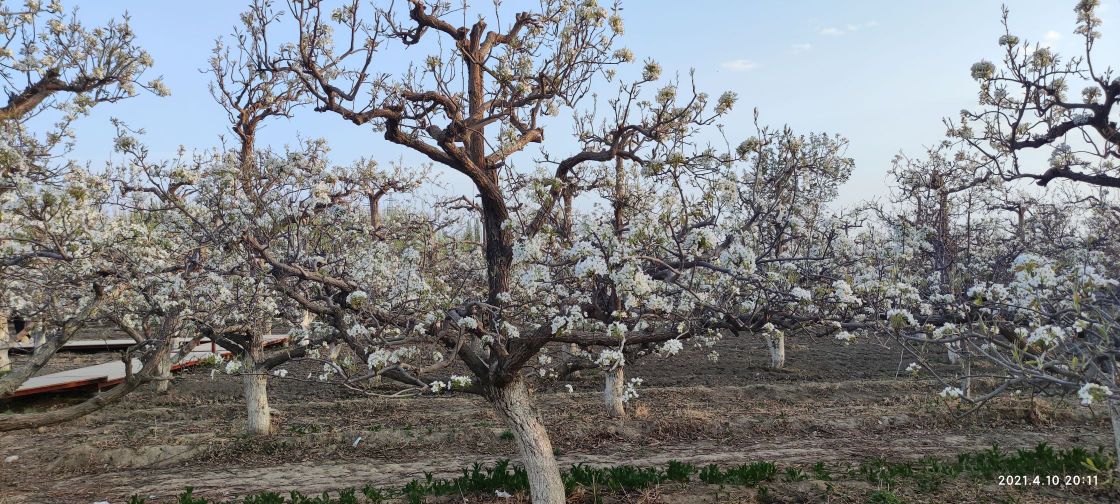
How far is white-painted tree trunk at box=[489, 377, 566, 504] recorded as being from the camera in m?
6.77

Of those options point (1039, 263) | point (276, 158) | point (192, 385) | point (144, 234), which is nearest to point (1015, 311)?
point (1039, 263)

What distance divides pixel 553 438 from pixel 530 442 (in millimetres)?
4903

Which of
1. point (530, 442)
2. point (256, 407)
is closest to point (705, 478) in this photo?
point (530, 442)

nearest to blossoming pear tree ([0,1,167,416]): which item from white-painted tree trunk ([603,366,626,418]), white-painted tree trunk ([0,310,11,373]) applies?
white-painted tree trunk ([0,310,11,373])

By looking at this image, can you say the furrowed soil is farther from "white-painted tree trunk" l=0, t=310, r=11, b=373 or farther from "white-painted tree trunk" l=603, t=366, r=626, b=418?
"white-painted tree trunk" l=0, t=310, r=11, b=373

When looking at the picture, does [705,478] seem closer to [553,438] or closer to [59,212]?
[553,438]

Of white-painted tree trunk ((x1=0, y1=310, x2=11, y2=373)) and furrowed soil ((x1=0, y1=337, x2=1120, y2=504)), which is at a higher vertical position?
white-painted tree trunk ((x1=0, y1=310, x2=11, y2=373))

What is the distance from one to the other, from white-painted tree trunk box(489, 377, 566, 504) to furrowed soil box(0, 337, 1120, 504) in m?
0.91

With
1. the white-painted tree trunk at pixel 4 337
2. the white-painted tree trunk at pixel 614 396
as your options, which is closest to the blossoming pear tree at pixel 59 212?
the white-painted tree trunk at pixel 4 337

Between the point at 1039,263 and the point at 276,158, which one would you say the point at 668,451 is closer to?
the point at 1039,263

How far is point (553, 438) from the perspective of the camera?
37.8 feet

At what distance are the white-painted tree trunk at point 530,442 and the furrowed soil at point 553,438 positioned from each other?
908 millimetres

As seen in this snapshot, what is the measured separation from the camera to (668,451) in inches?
430

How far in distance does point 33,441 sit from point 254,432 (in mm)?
4587
